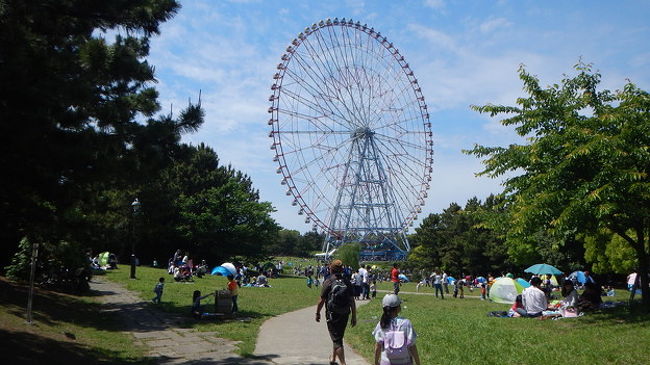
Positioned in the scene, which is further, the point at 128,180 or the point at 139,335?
the point at 139,335

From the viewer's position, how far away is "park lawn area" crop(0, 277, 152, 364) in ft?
A: 28.1

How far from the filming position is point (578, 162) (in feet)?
42.5

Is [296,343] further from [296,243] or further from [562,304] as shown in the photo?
[296,243]

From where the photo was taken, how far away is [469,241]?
53938 millimetres

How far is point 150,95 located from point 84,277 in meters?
10.7

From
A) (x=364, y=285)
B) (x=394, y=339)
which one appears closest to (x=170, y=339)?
(x=394, y=339)

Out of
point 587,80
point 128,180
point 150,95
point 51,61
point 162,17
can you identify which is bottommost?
point 128,180

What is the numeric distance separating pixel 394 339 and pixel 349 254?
39233 millimetres

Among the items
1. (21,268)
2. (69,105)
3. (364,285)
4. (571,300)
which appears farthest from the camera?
(364,285)

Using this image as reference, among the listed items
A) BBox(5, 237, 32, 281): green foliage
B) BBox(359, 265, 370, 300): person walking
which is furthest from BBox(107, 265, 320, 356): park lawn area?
BBox(5, 237, 32, 281): green foliage

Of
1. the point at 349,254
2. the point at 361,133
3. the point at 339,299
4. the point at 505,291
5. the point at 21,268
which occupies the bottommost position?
the point at 505,291

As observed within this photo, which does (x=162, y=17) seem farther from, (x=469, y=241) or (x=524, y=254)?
(x=469, y=241)

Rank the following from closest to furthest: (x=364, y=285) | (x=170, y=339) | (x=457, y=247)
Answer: (x=170, y=339) → (x=364, y=285) → (x=457, y=247)

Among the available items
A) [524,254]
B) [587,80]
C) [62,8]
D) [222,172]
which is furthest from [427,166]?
[62,8]
